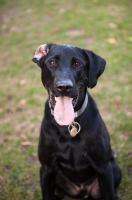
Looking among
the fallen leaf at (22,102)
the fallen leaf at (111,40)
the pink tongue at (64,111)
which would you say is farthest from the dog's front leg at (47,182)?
the fallen leaf at (111,40)

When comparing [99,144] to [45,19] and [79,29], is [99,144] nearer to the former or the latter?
[79,29]

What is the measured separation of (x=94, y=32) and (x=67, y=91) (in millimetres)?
4751

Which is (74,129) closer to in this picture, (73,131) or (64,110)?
(73,131)

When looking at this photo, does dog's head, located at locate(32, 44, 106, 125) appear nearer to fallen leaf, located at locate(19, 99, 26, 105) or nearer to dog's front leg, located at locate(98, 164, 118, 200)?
dog's front leg, located at locate(98, 164, 118, 200)

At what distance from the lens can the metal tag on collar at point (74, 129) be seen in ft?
9.07

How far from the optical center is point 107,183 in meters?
2.92

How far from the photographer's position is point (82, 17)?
765cm

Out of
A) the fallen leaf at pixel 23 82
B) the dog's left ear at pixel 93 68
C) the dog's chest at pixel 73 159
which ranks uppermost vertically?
the dog's left ear at pixel 93 68

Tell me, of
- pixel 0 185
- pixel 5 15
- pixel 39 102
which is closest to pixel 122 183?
pixel 0 185

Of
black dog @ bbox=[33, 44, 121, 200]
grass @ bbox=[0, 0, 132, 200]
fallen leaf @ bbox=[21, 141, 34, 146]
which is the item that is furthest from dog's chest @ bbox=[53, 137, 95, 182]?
fallen leaf @ bbox=[21, 141, 34, 146]

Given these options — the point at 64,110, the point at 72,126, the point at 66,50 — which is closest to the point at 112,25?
the point at 66,50

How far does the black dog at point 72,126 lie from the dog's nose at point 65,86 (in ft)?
0.04

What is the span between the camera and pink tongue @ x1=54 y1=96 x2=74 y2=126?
2.58m

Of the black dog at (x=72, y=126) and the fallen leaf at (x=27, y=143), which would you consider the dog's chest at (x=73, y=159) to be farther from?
the fallen leaf at (x=27, y=143)
